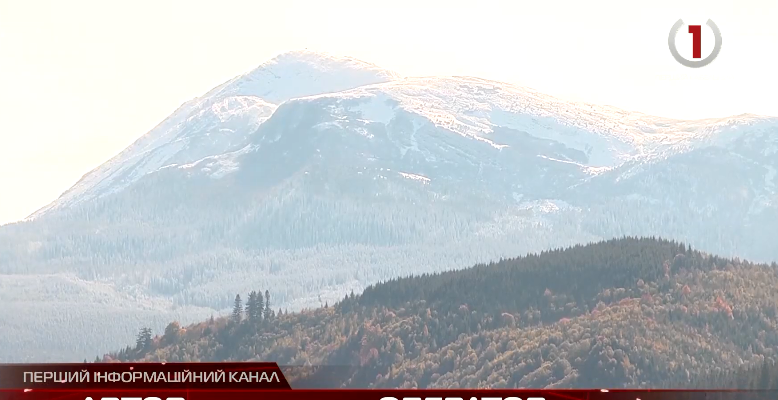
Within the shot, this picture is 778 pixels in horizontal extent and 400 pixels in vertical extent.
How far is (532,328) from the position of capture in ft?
204

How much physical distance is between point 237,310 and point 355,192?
12768mm

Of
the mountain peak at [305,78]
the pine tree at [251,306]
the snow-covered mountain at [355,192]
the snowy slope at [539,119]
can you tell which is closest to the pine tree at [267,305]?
the pine tree at [251,306]

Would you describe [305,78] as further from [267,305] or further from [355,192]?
[267,305]

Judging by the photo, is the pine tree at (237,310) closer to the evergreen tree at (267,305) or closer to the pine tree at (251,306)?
the pine tree at (251,306)

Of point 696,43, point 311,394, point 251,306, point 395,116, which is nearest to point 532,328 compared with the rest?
point 251,306

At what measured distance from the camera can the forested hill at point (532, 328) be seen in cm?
5856

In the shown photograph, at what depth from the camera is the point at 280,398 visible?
86.1 ft

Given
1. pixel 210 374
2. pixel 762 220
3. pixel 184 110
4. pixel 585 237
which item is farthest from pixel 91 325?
pixel 210 374

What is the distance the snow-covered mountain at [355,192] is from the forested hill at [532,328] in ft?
14.4

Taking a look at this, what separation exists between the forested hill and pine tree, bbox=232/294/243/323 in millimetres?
134

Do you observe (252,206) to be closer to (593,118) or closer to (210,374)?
(593,118)

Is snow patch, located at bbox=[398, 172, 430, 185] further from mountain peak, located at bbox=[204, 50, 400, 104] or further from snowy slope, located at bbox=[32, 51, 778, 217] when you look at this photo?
mountain peak, located at bbox=[204, 50, 400, 104]

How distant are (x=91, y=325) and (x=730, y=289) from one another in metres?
30.4

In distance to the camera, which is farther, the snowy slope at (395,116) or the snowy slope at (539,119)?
the snowy slope at (539,119)
